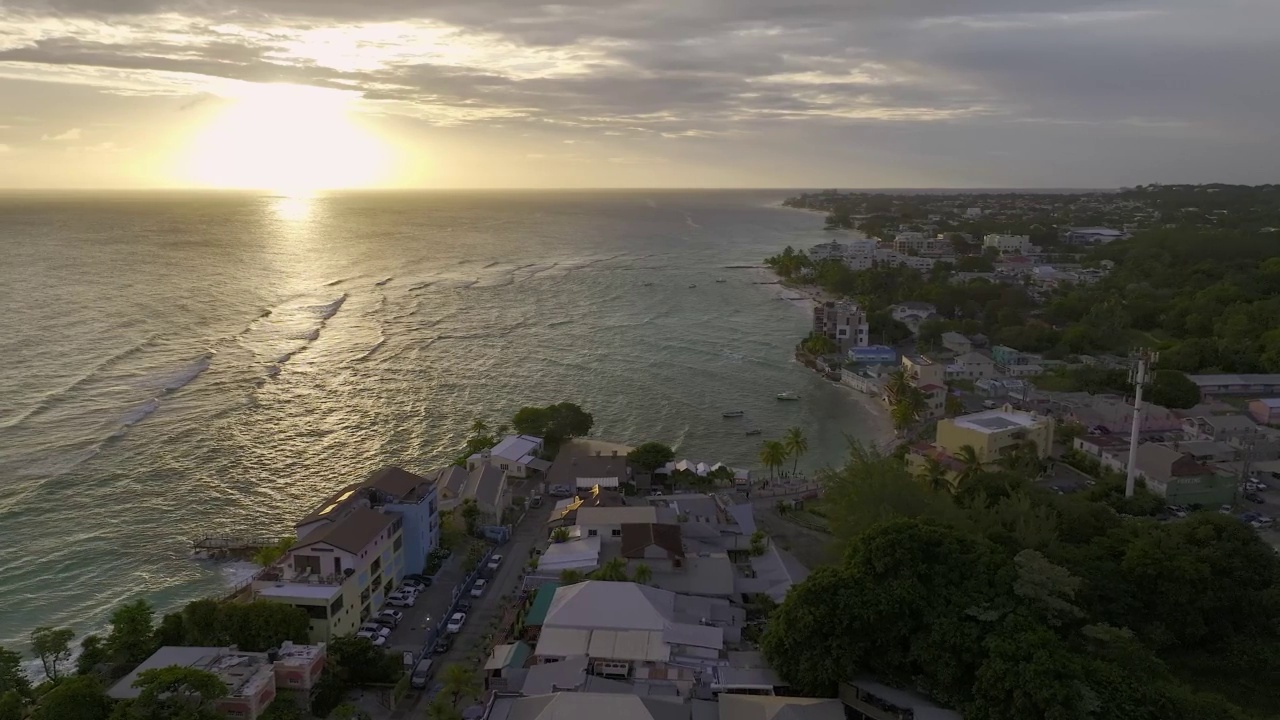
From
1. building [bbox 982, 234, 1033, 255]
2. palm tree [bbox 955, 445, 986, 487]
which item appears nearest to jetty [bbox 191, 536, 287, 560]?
palm tree [bbox 955, 445, 986, 487]

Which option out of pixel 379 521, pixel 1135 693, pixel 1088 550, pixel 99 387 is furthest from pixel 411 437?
pixel 1135 693

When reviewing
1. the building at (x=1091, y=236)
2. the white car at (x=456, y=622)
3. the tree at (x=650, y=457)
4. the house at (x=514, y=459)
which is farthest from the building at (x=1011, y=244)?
the white car at (x=456, y=622)

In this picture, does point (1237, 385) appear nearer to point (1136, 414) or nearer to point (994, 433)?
point (1136, 414)

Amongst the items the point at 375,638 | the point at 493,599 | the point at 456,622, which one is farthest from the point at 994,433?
the point at 375,638

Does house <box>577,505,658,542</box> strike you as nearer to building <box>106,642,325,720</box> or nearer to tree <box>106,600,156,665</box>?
building <box>106,642,325,720</box>

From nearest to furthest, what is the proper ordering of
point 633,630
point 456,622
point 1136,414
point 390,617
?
point 633,630 → point 456,622 → point 390,617 → point 1136,414
